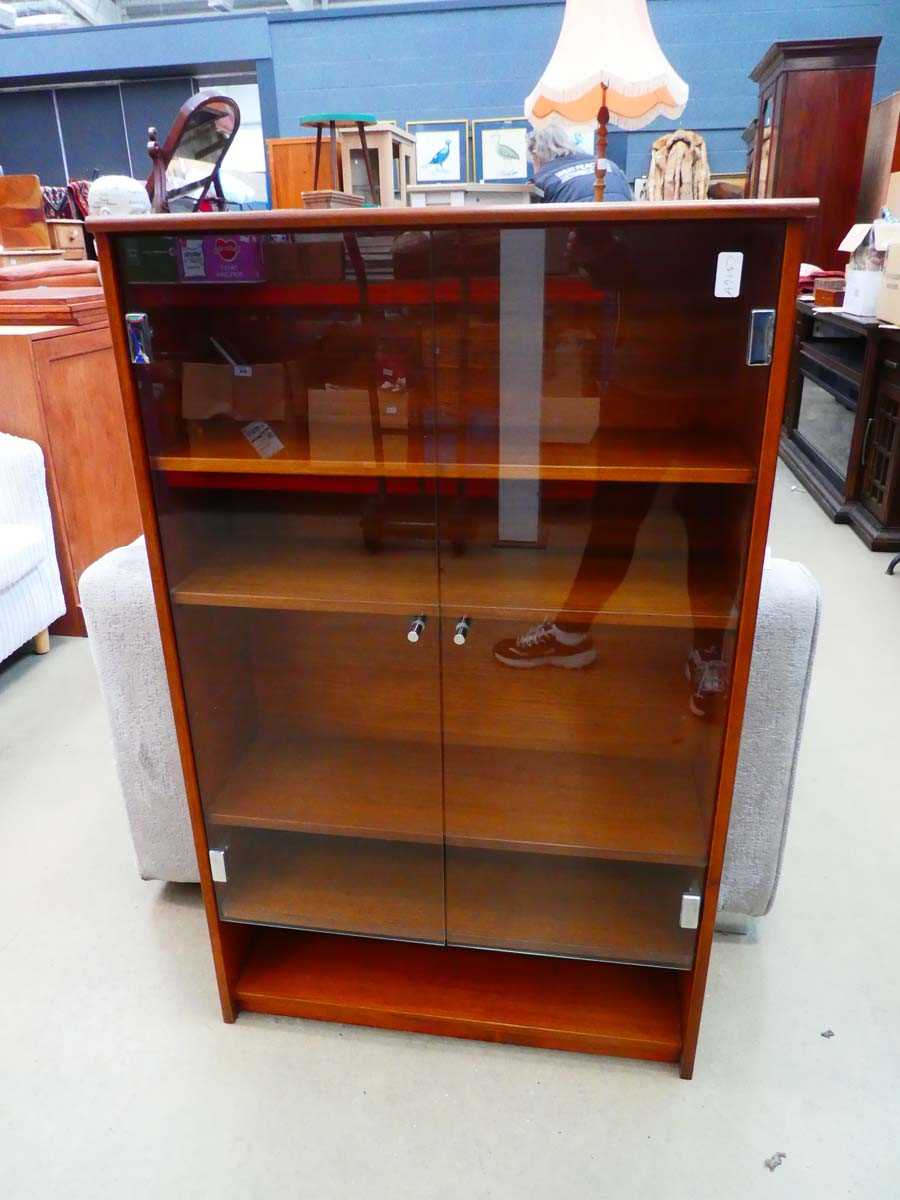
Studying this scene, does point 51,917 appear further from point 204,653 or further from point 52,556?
point 52,556

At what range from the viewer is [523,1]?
7.59 m

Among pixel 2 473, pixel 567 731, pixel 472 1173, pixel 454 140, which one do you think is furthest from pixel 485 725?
pixel 454 140

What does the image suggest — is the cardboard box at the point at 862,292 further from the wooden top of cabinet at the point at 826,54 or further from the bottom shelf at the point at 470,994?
the bottom shelf at the point at 470,994

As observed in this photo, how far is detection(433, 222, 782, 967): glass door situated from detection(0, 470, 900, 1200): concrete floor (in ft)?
0.80

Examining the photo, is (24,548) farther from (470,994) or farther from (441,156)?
(441,156)

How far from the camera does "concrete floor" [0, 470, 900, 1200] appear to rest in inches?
50.3

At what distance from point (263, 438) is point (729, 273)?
683 millimetres

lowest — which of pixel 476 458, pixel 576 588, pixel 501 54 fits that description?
pixel 576 588

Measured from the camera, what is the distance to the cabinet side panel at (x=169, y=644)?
115cm

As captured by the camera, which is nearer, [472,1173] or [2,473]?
[472,1173]

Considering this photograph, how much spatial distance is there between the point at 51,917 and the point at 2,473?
148 cm

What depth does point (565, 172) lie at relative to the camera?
3.03 metres

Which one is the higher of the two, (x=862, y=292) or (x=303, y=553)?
(x=862, y=292)

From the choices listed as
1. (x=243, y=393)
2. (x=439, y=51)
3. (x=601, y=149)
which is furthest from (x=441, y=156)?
(x=243, y=393)
